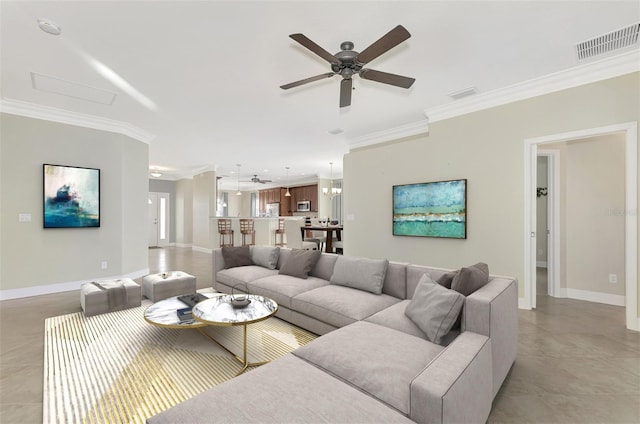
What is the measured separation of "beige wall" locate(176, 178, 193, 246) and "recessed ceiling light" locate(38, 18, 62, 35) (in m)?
8.50

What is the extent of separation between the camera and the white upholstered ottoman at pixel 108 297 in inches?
136

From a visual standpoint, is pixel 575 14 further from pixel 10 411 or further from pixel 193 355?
pixel 10 411

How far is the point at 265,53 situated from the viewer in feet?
9.58

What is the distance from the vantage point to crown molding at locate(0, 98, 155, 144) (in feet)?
14.0

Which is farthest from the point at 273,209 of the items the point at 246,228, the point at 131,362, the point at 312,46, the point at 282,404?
the point at 282,404

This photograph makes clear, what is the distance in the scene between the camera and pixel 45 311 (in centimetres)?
366

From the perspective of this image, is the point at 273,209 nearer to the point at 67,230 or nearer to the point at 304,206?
the point at 304,206

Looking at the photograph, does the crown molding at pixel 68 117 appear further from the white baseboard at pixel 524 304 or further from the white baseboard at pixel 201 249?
the white baseboard at pixel 524 304

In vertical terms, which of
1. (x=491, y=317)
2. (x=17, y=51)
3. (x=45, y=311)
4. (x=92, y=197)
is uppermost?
(x=17, y=51)

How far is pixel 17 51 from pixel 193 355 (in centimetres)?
349

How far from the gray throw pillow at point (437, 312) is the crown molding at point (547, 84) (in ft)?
10.5

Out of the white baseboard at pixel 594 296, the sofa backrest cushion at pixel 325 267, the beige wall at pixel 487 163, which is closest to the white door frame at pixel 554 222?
the white baseboard at pixel 594 296

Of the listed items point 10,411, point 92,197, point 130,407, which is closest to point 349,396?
point 130,407

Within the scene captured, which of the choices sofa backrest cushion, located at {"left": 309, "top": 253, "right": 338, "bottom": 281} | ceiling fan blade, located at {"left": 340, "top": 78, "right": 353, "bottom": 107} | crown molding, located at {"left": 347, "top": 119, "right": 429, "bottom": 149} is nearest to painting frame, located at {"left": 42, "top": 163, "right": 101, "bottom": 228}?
sofa backrest cushion, located at {"left": 309, "top": 253, "right": 338, "bottom": 281}
